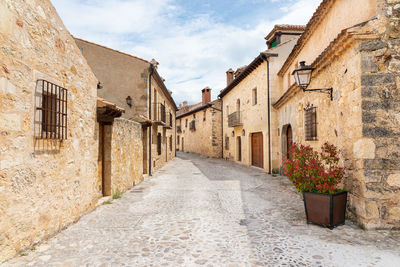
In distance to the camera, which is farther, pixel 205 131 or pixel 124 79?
pixel 205 131

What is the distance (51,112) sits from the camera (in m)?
3.75

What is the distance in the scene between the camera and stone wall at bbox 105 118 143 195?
6.28 metres

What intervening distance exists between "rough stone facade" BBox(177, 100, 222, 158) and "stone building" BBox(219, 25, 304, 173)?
3423mm

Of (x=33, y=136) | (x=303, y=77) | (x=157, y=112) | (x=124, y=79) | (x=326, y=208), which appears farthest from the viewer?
(x=157, y=112)

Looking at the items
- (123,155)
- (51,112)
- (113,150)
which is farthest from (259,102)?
(51,112)

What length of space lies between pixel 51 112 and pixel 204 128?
20523 millimetres

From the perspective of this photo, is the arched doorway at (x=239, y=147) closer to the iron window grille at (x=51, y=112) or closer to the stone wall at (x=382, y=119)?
the stone wall at (x=382, y=119)

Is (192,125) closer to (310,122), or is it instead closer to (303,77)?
(310,122)

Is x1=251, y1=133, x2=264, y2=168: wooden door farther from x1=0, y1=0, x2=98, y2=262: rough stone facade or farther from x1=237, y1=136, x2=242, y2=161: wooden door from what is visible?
x1=0, y1=0, x2=98, y2=262: rough stone facade

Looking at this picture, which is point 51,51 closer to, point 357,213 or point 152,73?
point 357,213

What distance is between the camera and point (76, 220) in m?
4.52

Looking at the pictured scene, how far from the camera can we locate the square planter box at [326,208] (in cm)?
408

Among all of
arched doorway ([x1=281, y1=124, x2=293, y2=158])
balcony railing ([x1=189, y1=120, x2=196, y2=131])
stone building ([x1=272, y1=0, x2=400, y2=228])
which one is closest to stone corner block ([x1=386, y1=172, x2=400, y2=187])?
stone building ([x1=272, y1=0, x2=400, y2=228])

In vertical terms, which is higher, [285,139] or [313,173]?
[285,139]
